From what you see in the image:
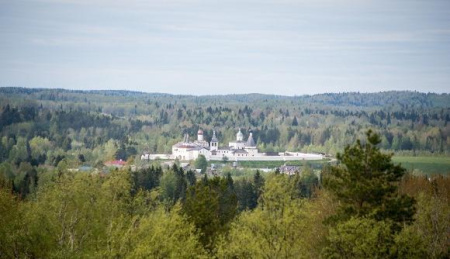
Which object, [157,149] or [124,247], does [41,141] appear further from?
[124,247]

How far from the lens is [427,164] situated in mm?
111562

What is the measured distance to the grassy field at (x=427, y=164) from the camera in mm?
101706

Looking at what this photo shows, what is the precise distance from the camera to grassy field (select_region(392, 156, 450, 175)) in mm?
101706

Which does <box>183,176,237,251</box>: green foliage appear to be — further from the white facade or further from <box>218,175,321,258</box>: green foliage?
the white facade

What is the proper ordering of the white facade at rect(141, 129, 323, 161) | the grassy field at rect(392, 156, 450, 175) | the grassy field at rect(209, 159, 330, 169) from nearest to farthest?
the grassy field at rect(392, 156, 450, 175)
the grassy field at rect(209, 159, 330, 169)
the white facade at rect(141, 129, 323, 161)

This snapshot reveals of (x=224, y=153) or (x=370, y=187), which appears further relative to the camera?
(x=224, y=153)

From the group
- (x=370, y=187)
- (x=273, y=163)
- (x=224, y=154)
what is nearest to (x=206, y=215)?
(x=370, y=187)

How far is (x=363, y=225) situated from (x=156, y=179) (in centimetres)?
4547

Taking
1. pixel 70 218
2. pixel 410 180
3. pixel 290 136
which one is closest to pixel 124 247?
pixel 70 218

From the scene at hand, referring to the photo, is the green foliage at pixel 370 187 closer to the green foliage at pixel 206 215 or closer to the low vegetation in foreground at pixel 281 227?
the low vegetation in foreground at pixel 281 227

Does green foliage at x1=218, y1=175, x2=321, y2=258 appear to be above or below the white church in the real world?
above

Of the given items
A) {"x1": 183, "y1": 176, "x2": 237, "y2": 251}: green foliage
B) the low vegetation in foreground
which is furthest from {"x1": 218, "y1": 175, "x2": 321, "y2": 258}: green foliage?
{"x1": 183, "y1": 176, "x2": 237, "y2": 251}: green foliage

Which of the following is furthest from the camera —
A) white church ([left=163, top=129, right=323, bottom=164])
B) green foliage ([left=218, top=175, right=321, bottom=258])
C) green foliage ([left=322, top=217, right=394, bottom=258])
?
white church ([left=163, top=129, right=323, bottom=164])

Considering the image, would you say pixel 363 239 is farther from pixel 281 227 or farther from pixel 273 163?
pixel 273 163
